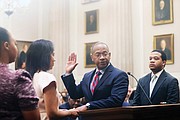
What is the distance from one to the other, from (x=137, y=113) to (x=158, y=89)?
9.74 ft

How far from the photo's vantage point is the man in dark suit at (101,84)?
4.39 meters

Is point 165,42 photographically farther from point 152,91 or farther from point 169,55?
point 152,91

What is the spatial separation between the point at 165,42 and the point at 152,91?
16.4 feet

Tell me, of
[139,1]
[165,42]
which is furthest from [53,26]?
[165,42]

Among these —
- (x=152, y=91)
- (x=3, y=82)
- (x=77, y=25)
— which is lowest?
(x=152, y=91)

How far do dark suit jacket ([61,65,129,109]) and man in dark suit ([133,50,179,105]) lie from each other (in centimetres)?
142

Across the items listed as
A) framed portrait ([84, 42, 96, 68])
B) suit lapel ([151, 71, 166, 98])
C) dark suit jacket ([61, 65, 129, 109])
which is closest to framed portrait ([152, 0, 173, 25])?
framed portrait ([84, 42, 96, 68])

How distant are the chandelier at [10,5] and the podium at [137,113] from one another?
879 cm

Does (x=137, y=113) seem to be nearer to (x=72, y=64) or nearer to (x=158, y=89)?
(x=72, y=64)

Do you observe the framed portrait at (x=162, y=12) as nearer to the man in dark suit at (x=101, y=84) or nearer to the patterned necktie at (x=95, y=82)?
the man in dark suit at (x=101, y=84)

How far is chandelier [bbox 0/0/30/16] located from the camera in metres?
11.8

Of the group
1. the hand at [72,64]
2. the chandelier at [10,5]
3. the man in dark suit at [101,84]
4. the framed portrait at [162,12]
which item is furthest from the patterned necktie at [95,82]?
the chandelier at [10,5]

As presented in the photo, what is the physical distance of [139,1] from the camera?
1171 cm

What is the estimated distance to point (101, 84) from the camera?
4641 millimetres
